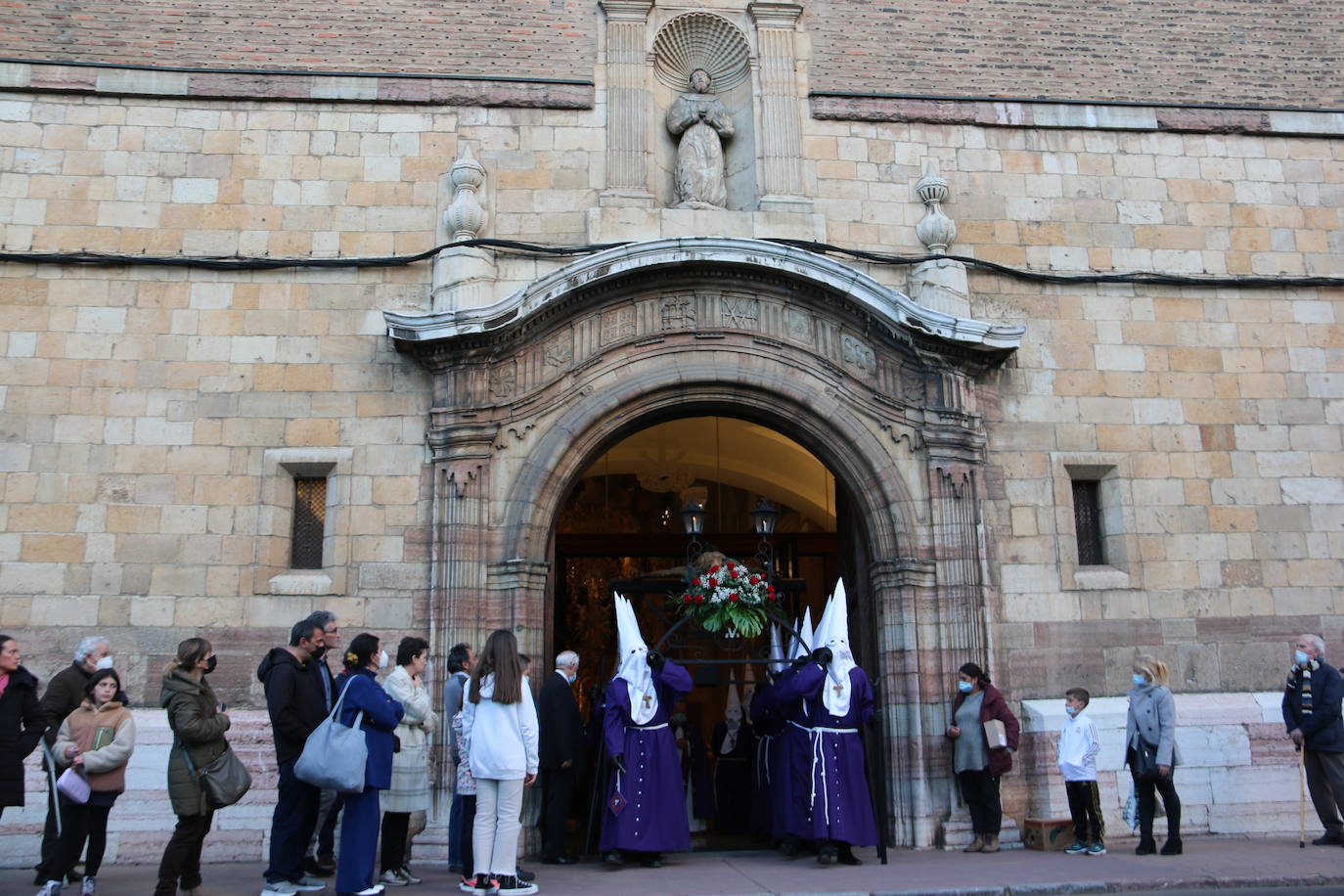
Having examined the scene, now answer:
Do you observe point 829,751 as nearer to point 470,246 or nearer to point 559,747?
point 559,747

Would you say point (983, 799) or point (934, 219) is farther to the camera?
point (934, 219)

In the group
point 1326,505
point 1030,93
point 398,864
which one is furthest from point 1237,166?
point 398,864

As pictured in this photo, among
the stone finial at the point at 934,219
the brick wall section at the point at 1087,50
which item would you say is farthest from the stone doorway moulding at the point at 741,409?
the brick wall section at the point at 1087,50

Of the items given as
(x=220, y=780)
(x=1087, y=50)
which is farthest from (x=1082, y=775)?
(x=1087, y=50)

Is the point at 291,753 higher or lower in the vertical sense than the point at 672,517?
lower

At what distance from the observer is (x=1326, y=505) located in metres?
10.8

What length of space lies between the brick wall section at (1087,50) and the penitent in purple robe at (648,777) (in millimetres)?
6078

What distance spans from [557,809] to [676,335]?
4.07 meters

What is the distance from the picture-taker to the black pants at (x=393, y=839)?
24.9 feet

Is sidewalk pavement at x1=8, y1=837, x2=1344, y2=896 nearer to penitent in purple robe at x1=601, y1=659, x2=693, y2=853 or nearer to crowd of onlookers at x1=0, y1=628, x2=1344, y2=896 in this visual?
penitent in purple robe at x1=601, y1=659, x2=693, y2=853

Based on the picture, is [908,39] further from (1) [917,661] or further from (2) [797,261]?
(1) [917,661]

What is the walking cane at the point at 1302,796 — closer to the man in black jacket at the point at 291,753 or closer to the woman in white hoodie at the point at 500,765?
the woman in white hoodie at the point at 500,765

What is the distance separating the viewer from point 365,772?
6734 mm

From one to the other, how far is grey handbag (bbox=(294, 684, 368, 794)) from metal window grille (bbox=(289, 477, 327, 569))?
3525 mm
